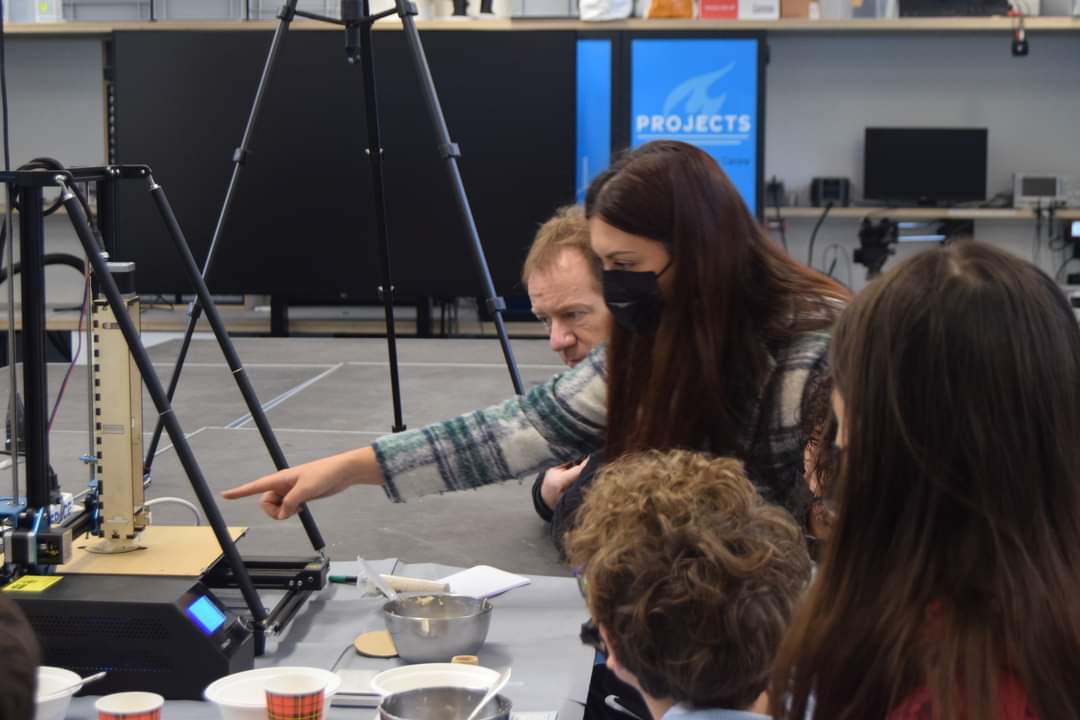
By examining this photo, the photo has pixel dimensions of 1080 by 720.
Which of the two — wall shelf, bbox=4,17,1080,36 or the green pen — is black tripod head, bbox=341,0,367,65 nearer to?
the green pen

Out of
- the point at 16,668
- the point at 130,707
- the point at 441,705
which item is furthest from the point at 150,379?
the point at 16,668

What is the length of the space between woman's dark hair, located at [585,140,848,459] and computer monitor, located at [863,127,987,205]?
5.67 meters

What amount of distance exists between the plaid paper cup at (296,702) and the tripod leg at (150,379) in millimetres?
238

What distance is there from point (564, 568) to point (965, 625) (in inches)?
40.6

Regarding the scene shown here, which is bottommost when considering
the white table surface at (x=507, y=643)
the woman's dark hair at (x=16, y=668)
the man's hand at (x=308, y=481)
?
the white table surface at (x=507, y=643)

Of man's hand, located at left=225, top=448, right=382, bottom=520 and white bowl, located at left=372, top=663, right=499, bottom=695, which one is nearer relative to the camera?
white bowl, located at left=372, top=663, right=499, bottom=695

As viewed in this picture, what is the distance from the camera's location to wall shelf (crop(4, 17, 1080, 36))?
6027 millimetres

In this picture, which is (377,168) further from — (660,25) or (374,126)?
(660,25)

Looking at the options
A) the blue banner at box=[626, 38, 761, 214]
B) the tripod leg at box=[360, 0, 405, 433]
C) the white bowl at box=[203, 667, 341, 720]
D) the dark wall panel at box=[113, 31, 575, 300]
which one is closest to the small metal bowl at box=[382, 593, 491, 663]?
the white bowl at box=[203, 667, 341, 720]

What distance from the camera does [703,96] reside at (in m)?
6.16

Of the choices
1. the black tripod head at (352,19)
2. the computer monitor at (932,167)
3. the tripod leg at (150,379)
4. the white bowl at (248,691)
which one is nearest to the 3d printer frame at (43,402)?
the tripod leg at (150,379)

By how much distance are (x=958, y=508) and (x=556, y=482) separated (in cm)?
117

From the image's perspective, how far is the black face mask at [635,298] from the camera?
139 cm

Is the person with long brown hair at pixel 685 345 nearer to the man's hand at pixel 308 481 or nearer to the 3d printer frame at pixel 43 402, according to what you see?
the man's hand at pixel 308 481
